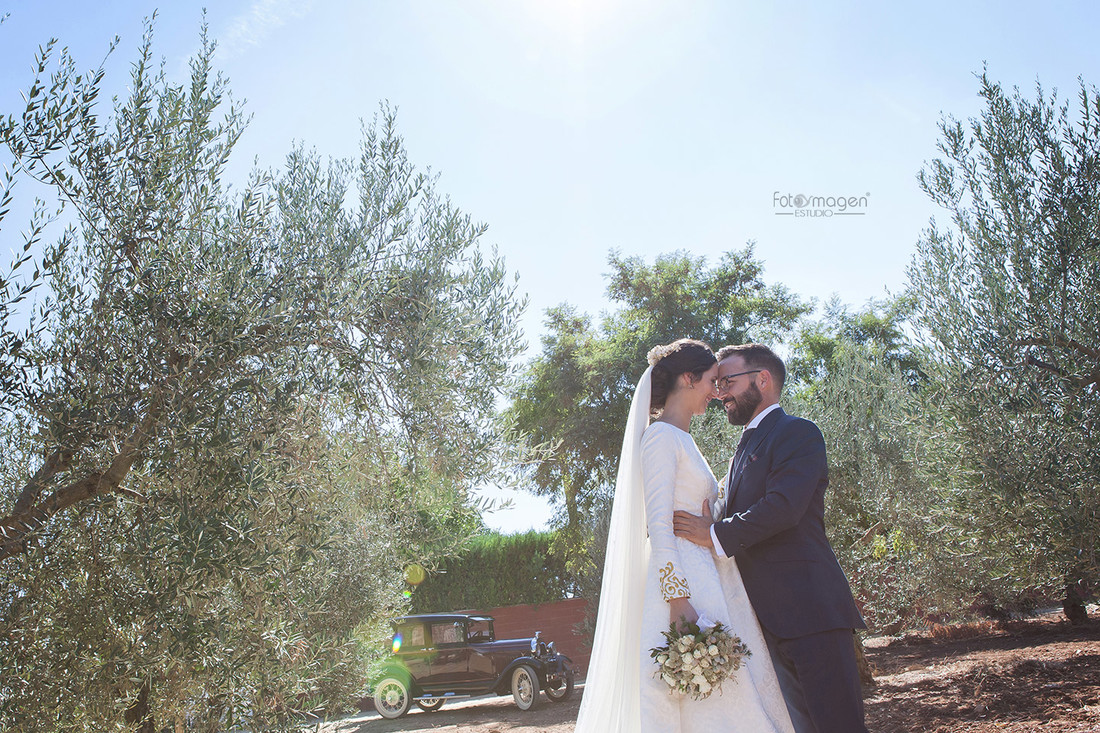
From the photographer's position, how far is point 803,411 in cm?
1148

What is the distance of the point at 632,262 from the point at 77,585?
71.5 ft

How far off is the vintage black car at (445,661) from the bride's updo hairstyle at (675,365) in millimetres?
11392

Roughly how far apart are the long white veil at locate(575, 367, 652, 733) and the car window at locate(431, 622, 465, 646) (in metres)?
11.7

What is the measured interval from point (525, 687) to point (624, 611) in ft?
36.1

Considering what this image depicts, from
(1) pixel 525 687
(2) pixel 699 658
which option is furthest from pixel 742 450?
(1) pixel 525 687

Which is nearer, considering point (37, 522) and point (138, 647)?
point (138, 647)

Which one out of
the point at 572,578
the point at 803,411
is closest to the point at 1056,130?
the point at 803,411

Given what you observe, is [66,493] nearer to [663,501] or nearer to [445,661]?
[663,501]

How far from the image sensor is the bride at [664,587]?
3256 mm

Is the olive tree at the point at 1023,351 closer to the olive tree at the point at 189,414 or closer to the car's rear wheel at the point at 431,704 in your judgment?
the olive tree at the point at 189,414

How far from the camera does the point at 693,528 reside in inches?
137

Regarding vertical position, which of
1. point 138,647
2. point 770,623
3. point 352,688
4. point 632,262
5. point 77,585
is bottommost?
point 352,688

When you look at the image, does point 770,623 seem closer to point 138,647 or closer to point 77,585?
point 138,647

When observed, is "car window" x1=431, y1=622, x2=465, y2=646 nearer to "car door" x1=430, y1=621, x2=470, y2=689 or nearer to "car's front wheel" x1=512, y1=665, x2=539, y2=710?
"car door" x1=430, y1=621, x2=470, y2=689
